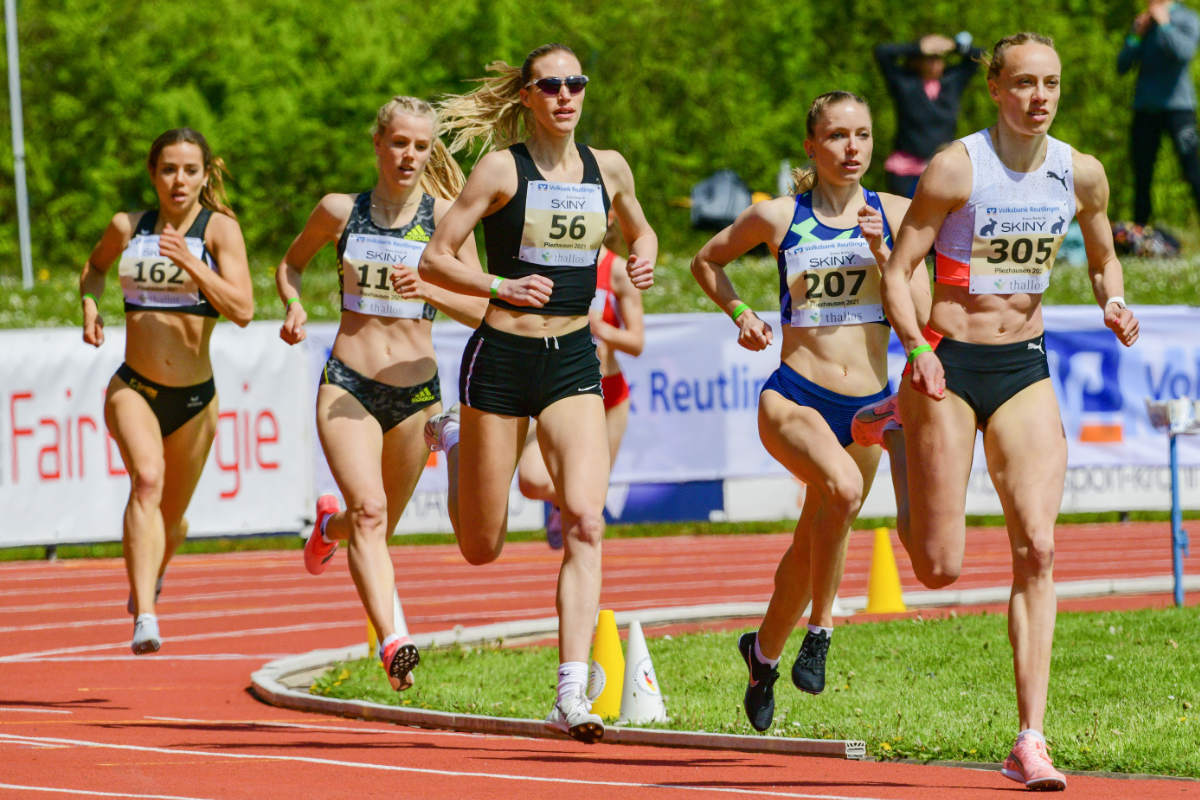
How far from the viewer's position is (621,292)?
1268 cm

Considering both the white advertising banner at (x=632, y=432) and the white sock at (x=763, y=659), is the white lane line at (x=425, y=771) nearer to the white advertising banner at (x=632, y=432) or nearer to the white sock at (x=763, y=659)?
the white sock at (x=763, y=659)

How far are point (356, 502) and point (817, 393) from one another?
2.04m

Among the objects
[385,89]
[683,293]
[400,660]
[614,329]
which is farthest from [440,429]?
[385,89]

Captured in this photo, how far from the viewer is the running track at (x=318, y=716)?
7164mm

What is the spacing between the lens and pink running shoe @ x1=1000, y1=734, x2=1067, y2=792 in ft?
21.5

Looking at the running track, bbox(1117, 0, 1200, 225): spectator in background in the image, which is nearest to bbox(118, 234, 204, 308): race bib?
the running track

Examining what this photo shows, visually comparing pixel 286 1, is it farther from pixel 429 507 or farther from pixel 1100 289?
pixel 1100 289

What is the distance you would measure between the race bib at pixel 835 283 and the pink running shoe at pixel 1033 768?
1896 mm

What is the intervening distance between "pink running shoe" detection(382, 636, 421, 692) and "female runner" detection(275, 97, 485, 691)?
368mm

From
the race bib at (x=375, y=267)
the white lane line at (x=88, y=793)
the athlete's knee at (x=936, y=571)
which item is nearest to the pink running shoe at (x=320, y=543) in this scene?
the race bib at (x=375, y=267)

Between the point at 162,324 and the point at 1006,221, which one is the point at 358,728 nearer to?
the point at 162,324

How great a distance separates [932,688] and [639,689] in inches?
57.0

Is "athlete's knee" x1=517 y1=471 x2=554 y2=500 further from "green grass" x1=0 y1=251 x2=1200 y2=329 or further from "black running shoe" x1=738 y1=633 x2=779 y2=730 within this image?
"green grass" x1=0 y1=251 x2=1200 y2=329

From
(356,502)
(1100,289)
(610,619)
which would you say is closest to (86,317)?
(356,502)
